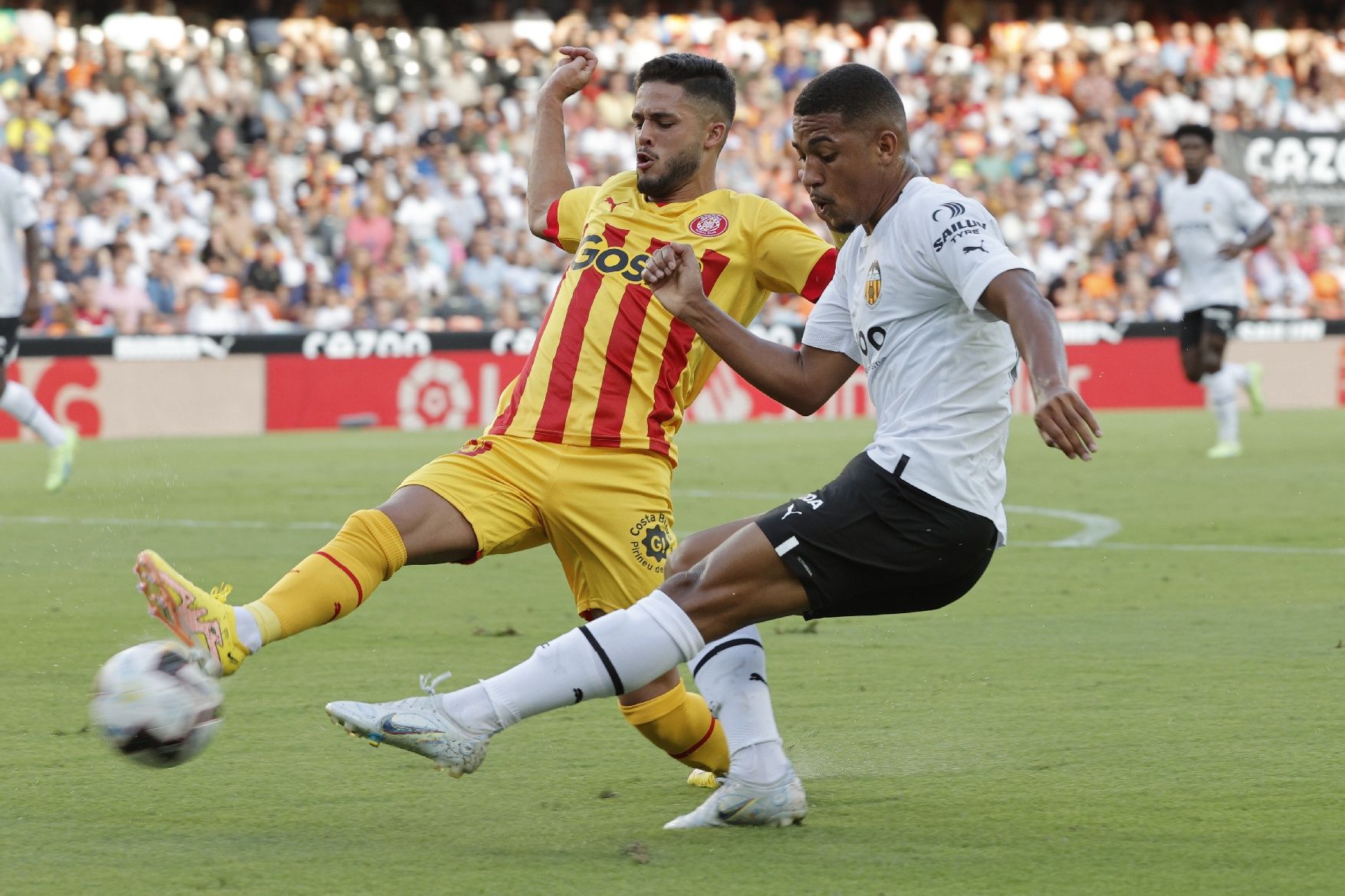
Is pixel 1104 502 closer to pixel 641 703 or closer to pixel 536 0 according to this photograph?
pixel 641 703

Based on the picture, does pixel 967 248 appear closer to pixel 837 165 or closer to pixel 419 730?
pixel 837 165

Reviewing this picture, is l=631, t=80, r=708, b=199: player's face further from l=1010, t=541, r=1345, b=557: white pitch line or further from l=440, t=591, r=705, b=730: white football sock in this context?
l=1010, t=541, r=1345, b=557: white pitch line

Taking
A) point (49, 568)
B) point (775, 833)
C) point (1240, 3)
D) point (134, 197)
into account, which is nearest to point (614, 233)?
point (775, 833)

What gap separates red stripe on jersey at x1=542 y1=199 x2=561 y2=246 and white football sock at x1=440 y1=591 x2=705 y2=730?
5.78 feet

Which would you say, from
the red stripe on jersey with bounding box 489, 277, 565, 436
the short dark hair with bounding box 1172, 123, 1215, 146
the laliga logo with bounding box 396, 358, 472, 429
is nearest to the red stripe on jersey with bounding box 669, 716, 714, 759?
the red stripe on jersey with bounding box 489, 277, 565, 436

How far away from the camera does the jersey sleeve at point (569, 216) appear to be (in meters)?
5.31

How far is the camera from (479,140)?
2264cm

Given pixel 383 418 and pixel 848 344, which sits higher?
pixel 848 344

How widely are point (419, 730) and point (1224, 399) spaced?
502 inches

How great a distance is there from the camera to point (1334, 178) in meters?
26.4

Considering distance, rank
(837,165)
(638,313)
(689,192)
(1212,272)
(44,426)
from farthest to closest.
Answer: (1212,272) < (44,426) < (689,192) < (638,313) < (837,165)

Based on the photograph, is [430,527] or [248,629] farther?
[430,527]

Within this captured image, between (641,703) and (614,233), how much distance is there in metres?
1.30

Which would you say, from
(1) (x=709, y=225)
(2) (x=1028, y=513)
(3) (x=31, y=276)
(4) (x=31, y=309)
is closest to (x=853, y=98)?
(1) (x=709, y=225)
